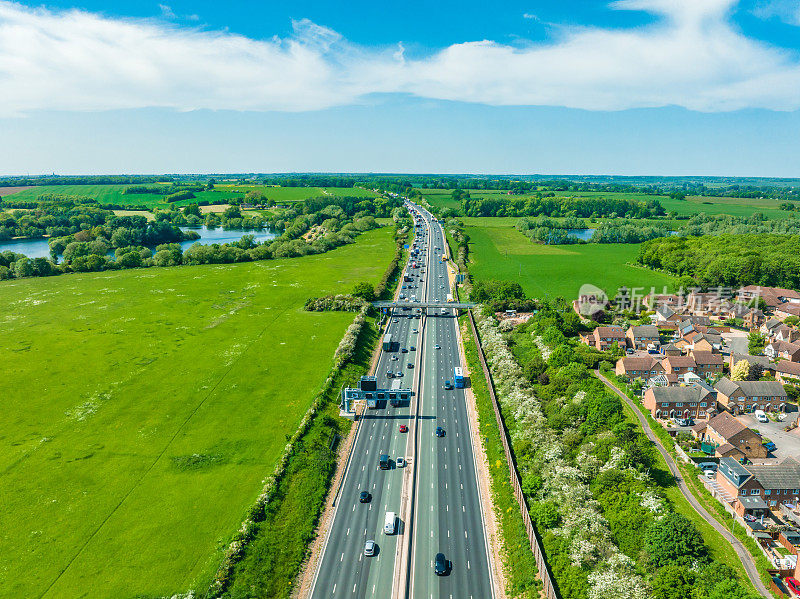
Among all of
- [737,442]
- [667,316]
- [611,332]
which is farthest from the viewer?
[667,316]

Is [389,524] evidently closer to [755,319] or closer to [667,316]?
[667,316]

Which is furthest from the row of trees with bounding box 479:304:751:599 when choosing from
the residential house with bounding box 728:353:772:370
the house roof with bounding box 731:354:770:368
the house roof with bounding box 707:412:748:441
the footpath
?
the house roof with bounding box 731:354:770:368

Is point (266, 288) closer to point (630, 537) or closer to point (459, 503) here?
point (459, 503)

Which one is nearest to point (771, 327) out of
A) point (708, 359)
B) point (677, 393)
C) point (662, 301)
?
point (662, 301)

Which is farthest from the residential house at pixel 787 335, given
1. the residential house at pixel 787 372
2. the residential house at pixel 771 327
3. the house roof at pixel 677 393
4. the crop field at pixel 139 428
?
the crop field at pixel 139 428

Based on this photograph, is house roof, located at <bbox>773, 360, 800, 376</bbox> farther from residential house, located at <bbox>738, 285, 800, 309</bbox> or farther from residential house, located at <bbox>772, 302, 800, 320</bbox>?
residential house, located at <bbox>738, 285, 800, 309</bbox>

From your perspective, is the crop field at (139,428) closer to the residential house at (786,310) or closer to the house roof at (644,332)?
the house roof at (644,332)
